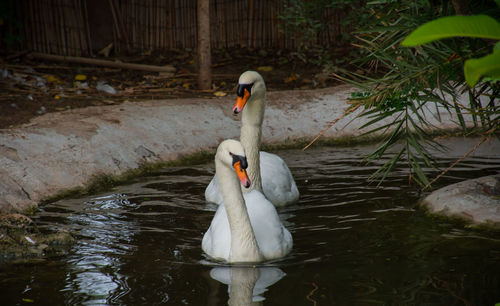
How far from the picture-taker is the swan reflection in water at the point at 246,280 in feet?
13.1

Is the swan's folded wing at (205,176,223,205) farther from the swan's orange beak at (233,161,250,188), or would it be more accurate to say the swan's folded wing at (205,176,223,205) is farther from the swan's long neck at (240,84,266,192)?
the swan's orange beak at (233,161,250,188)

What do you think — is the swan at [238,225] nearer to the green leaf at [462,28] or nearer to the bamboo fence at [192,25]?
the green leaf at [462,28]

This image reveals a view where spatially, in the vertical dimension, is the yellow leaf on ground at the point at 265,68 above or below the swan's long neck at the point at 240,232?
above

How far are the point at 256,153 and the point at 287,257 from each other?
1522mm

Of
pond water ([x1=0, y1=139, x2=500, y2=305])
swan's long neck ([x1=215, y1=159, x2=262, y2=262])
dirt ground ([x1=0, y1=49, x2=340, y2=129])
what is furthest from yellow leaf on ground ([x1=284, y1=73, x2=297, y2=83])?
swan's long neck ([x1=215, y1=159, x2=262, y2=262])

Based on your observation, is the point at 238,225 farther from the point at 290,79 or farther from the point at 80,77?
the point at 80,77

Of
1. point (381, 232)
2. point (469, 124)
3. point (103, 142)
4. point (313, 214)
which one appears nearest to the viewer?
point (381, 232)

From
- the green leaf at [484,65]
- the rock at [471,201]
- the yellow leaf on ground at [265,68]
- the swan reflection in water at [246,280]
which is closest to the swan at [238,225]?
the swan reflection in water at [246,280]

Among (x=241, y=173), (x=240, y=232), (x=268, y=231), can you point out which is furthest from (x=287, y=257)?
(x=241, y=173)

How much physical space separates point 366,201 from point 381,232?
3.19ft

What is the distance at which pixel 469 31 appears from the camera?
4.48 ft

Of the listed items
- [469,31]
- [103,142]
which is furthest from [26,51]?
[469,31]

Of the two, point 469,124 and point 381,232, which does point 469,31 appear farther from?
point 469,124

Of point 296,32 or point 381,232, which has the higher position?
point 296,32
